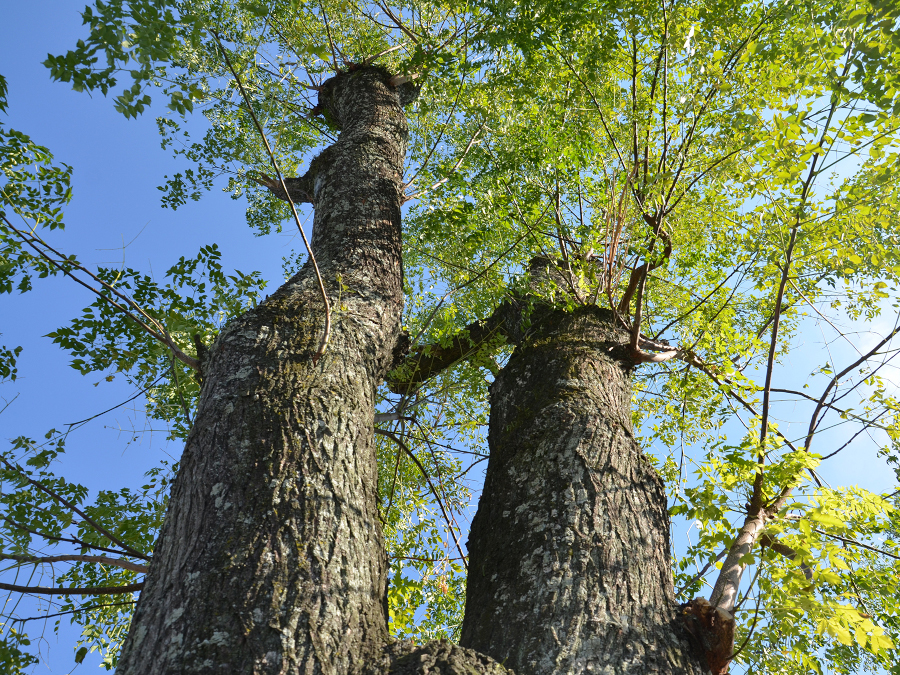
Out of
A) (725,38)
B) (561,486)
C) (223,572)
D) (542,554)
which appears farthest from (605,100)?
(223,572)

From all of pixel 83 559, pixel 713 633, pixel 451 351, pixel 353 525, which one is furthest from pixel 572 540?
pixel 451 351

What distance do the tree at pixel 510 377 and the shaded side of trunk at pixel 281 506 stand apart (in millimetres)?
11

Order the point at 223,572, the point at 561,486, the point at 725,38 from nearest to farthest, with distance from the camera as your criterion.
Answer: the point at 223,572 → the point at 561,486 → the point at 725,38

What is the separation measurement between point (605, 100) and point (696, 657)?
379cm

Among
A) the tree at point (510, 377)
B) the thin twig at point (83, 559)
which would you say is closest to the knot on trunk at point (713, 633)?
the tree at point (510, 377)

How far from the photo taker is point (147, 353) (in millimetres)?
3930

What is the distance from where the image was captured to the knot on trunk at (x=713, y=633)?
6.98ft

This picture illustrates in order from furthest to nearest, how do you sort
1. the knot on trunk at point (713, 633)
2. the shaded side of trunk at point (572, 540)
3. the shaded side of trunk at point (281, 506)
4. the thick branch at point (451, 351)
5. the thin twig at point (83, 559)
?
the thick branch at point (451, 351)
the thin twig at point (83, 559)
the knot on trunk at point (713, 633)
the shaded side of trunk at point (572, 540)
the shaded side of trunk at point (281, 506)

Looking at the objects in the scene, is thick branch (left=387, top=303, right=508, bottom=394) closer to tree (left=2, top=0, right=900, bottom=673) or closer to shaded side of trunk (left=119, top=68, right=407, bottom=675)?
tree (left=2, top=0, right=900, bottom=673)

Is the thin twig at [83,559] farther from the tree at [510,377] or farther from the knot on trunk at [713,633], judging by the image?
the knot on trunk at [713,633]

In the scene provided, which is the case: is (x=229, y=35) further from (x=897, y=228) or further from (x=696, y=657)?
(x=696, y=657)

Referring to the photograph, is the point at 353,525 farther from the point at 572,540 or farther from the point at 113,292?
the point at 113,292

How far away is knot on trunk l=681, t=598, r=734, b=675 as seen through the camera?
213 centimetres

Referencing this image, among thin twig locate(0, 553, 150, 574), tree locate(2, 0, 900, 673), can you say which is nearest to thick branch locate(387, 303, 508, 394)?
tree locate(2, 0, 900, 673)
